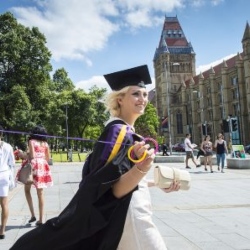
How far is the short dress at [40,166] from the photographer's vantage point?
22.3ft

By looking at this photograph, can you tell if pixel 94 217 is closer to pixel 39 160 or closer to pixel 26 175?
pixel 39 160

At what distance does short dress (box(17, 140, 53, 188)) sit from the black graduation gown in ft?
14.9

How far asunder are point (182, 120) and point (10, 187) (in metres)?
95.8

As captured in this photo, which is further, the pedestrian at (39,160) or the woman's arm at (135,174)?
the pedestrian at (39,160)

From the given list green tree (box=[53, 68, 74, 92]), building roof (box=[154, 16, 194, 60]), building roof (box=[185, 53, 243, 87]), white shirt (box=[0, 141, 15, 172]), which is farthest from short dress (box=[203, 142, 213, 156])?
building roof (box=[154, 16, 194, 60])

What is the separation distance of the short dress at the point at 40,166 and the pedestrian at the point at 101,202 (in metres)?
4.53

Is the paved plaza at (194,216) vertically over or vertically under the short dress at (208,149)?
under

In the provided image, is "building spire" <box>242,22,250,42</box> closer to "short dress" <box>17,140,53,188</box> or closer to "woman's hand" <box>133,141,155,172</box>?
"short dress" <box>17,140,53,188</box>

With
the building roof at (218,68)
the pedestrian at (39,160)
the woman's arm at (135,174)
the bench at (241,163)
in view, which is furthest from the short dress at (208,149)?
the building roof at (218,68)

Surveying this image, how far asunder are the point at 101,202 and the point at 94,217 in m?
0.09

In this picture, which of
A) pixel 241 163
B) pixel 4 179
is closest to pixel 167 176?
pixel 4 179

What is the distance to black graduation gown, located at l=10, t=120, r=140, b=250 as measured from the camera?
2.18 metres

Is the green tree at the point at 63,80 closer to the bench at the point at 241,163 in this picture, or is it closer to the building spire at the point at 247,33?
the building spire at the point at 247,33

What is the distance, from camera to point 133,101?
268 cm
